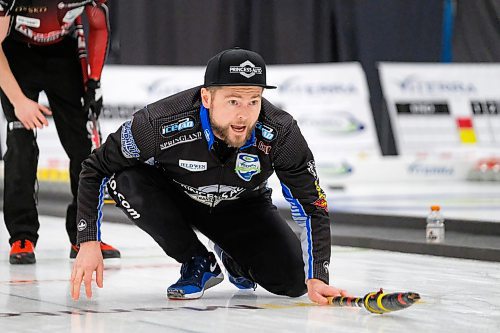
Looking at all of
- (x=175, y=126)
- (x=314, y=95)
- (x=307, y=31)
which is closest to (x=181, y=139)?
(x=175, y=126)

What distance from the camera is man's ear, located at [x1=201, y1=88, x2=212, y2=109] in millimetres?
3393

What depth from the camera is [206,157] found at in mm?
3531

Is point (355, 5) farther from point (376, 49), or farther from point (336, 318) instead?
point (336, 318)

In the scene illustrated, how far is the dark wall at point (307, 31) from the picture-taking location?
10281 millimetres

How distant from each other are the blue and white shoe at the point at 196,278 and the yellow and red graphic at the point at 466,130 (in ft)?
23.3

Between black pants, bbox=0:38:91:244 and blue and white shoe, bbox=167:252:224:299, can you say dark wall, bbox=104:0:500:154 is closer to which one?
black pants, bbox=0:38:91:244

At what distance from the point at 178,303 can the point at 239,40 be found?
7.39m

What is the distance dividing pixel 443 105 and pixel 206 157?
733cm

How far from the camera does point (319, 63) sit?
11.0 meters

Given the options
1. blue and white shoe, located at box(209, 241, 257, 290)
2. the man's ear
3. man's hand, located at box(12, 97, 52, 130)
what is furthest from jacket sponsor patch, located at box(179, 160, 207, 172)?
man's hand, located at box(12, 97, 52, 130)

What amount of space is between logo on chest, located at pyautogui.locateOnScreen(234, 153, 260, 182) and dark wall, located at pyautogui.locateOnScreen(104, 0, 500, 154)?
6738mm

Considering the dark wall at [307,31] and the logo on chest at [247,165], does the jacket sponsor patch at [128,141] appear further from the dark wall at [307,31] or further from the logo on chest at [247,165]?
the dark wall at [307,31]

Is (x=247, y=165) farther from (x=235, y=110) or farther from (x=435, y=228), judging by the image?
(x=435, y=228)

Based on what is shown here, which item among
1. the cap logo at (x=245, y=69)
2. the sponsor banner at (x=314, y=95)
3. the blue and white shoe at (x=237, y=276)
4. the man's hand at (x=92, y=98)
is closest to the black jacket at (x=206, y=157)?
the cap logo at (x=245, y=69)
